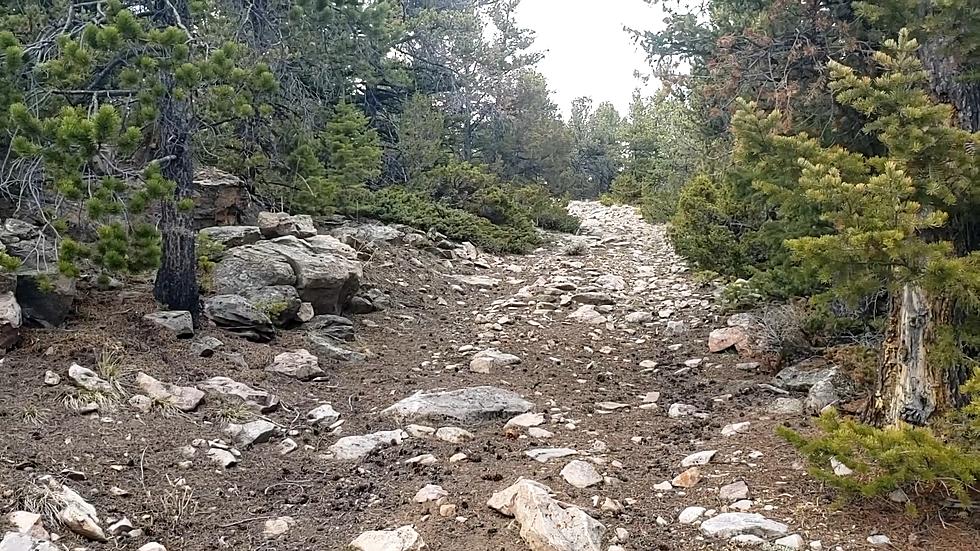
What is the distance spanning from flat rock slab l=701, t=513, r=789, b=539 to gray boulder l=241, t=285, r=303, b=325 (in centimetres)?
547

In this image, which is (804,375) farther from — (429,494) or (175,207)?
(175,207)

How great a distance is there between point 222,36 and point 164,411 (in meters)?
4.28

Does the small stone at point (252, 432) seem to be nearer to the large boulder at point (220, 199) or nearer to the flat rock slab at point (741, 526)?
the flat rock slab at point (741, 526)

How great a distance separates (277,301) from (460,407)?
3186mm

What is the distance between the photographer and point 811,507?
3.60m

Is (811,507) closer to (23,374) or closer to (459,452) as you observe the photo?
(459,452)

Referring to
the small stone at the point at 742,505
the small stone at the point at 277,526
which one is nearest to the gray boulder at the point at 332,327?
the small stone at the point at 277,526

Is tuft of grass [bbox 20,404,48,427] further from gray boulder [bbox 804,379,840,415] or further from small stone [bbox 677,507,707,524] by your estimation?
gray boulder [bbox 804,379,840,415]

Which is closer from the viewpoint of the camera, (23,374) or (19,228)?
(23,374)

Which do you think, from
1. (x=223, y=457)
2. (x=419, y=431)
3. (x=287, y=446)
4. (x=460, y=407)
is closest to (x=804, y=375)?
(x=460, y=407)

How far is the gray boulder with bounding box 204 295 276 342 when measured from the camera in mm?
7574

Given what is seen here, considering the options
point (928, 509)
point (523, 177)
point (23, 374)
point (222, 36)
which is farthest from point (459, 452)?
point (523, 177)

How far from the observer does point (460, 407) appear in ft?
18.5

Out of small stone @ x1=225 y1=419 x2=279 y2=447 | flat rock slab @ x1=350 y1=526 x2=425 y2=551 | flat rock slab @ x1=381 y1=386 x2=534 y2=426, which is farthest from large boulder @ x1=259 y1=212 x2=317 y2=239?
flat rock slab @ x1=350 y1=526 x2=425 y2=551
